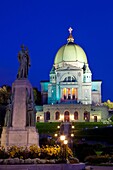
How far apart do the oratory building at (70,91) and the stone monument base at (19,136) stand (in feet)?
248

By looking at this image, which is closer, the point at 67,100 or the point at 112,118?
the point at 112,118

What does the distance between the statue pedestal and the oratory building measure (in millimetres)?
75298

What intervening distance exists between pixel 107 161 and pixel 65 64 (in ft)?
285

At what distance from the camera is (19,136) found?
81.9ft

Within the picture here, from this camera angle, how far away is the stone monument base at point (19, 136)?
24.9 metres

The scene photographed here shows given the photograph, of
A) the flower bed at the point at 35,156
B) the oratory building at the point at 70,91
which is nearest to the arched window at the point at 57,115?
the oratory building at the point at 70,91

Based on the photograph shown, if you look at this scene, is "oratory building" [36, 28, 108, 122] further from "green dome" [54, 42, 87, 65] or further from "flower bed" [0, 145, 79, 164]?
"flower bed" [0, 145, 79, 164]

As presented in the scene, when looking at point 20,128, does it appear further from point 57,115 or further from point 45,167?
point 57,115

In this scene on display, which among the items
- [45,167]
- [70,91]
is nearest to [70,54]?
[70,91]

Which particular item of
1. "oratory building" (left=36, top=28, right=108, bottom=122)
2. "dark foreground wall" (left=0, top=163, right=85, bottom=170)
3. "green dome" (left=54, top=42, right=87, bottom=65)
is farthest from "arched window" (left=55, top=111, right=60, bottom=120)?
"dark foreground wall" (left=0, top=163, right=85, bottom=170)

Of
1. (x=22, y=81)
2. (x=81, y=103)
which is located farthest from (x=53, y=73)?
(x=22, y=81)

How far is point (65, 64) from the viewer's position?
112 m

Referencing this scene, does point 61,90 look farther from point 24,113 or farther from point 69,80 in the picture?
point 24,113

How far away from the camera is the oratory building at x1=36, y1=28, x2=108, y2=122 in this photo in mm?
101000
